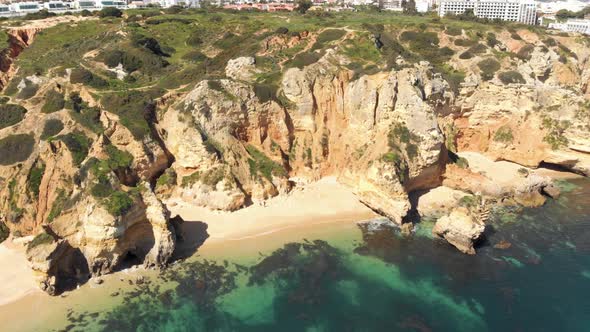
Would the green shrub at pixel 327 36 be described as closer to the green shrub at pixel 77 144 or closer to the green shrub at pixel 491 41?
the green shrub at pixel 491 41

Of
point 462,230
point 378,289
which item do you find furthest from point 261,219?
point 462,230

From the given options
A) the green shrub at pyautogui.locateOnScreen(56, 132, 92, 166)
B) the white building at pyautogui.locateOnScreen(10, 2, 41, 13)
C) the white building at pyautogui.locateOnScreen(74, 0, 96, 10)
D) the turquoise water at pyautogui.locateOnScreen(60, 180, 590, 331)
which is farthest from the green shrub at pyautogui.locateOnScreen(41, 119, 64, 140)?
the white building at pyautogui.locateOnScreen(74, 0, 96, 10)

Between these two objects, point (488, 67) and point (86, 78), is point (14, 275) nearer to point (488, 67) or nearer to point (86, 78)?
point (86, 78)

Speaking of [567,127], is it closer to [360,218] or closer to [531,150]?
[531,150]

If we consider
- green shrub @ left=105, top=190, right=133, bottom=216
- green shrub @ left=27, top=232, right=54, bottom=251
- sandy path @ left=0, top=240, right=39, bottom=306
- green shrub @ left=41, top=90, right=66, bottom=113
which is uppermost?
green shrub @ left=41, top=90, right=66, bottom=113

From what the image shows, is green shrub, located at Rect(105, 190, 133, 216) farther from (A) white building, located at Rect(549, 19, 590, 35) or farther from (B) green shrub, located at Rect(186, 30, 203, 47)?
(A) white building, located at Rect(549, 19, 590, 35)

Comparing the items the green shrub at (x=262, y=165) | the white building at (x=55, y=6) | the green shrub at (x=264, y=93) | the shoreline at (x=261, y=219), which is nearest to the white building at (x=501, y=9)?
the green shrub at (x=264, y=93)

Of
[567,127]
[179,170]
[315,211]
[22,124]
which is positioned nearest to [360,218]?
[315,211]
